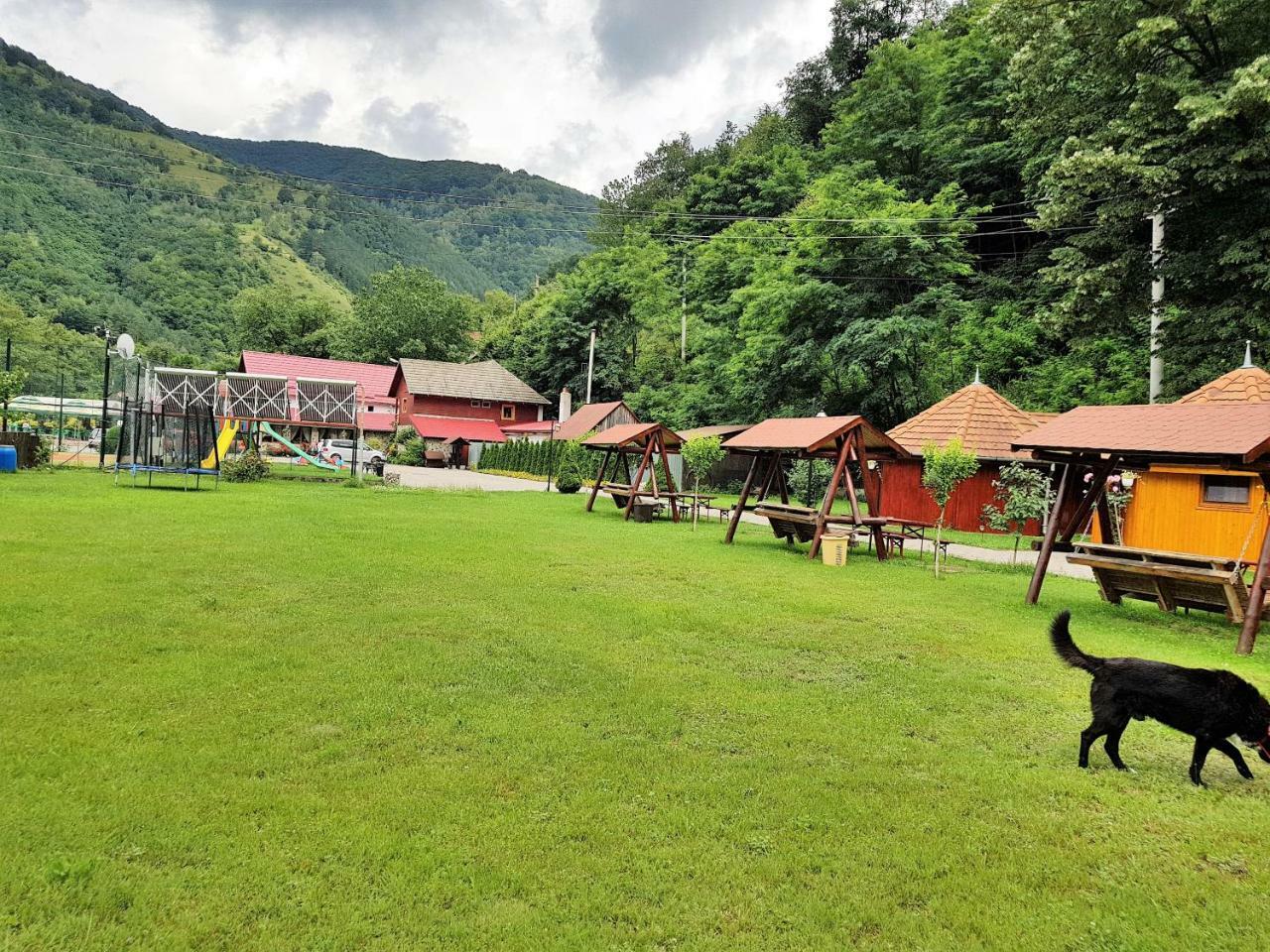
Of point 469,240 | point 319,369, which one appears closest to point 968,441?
point 319,369

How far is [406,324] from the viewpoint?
73375mm

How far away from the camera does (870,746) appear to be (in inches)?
211

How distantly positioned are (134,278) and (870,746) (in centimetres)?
9651

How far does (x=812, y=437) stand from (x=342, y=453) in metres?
33.5

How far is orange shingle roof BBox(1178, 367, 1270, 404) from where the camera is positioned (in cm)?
1695

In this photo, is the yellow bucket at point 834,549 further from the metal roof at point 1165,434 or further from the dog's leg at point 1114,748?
the dog's leg at point 1114,748

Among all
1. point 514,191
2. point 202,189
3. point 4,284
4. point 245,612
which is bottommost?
point 245,612

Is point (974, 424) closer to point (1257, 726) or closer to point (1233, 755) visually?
point (1233, 755)

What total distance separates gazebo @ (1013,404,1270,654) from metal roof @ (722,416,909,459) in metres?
4.80

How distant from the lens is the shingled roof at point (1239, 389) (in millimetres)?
16953

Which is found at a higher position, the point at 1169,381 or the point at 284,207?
the point at 284,207

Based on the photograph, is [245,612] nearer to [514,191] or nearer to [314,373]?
[314,373]

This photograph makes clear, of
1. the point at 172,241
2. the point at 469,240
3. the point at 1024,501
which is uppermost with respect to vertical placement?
the point at 469,240

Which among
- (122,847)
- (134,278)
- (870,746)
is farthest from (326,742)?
(134,278)
